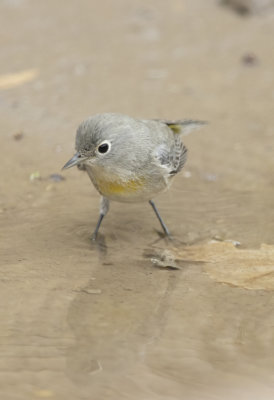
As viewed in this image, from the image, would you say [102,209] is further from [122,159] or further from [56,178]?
[56,178]

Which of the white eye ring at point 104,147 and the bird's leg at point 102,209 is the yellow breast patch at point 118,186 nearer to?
the white eye ring at point 104,147

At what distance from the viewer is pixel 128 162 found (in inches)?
225

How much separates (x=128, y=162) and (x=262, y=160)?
2.58 metres

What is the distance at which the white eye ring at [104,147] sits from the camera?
5543mm

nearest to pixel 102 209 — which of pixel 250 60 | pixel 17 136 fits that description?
pixel 17 136

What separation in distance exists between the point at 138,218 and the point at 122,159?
1.22 m

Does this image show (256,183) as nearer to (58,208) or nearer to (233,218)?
(233,218)

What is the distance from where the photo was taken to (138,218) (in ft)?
22.2

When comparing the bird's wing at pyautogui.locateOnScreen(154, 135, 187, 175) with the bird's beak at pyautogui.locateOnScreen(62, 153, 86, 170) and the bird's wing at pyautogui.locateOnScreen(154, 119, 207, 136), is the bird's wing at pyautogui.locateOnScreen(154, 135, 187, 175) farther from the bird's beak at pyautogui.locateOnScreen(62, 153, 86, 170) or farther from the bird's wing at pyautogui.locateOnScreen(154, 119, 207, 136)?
the bird's beak at pyautogui.locateOnScreen(62, 153, 86, 170)

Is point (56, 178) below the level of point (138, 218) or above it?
above

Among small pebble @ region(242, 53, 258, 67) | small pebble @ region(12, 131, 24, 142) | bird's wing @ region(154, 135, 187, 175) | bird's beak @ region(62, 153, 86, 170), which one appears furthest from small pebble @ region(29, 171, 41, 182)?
small pebble @ region(242, 53, 258, 67)

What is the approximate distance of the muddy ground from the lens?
13.5 feet

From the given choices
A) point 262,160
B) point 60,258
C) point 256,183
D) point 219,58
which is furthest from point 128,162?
Result: point 219,58

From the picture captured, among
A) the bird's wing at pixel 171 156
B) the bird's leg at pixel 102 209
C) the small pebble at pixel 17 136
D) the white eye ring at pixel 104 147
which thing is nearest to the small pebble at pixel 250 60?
the bird's wing at pixel 171 156
